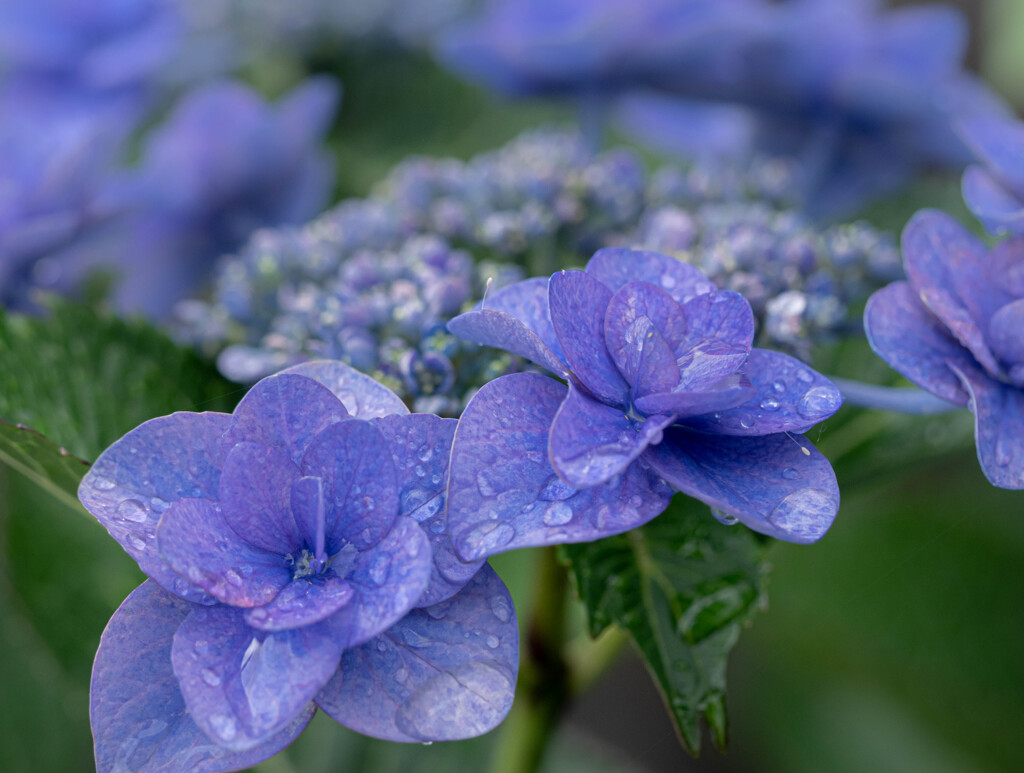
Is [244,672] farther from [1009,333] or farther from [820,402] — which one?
[1009,333]

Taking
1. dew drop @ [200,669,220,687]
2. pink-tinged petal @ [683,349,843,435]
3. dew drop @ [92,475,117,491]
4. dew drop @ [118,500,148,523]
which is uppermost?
dew drop @ [92,475,117,491]

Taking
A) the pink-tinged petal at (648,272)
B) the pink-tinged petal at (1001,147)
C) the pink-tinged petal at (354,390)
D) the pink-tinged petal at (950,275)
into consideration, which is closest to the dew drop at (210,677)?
the pink-tinged petal at (354,390)

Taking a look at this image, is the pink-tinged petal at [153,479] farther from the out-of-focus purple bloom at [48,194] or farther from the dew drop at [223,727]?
the out-of-focus purple bloom at [48,194]

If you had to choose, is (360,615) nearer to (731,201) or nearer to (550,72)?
(731,201)

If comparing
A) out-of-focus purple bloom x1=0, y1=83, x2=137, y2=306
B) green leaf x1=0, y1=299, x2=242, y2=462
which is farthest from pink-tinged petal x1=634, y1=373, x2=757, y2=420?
out-of-focus purple bloom x1=0, y1=83, x2=137, y2=306

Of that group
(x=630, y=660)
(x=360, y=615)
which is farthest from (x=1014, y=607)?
(x=360, y=615)

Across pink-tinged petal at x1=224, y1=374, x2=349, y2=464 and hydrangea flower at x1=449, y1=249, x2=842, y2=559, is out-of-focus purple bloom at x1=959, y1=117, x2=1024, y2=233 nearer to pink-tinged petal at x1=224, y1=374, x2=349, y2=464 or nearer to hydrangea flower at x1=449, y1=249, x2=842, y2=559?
hydrangea flower at x1=449, y1=249, x2=842, y2=559

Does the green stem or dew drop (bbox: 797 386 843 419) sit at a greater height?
dew drop (bbox: 797 386 843 419)

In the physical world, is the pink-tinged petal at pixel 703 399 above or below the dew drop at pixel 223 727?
above
